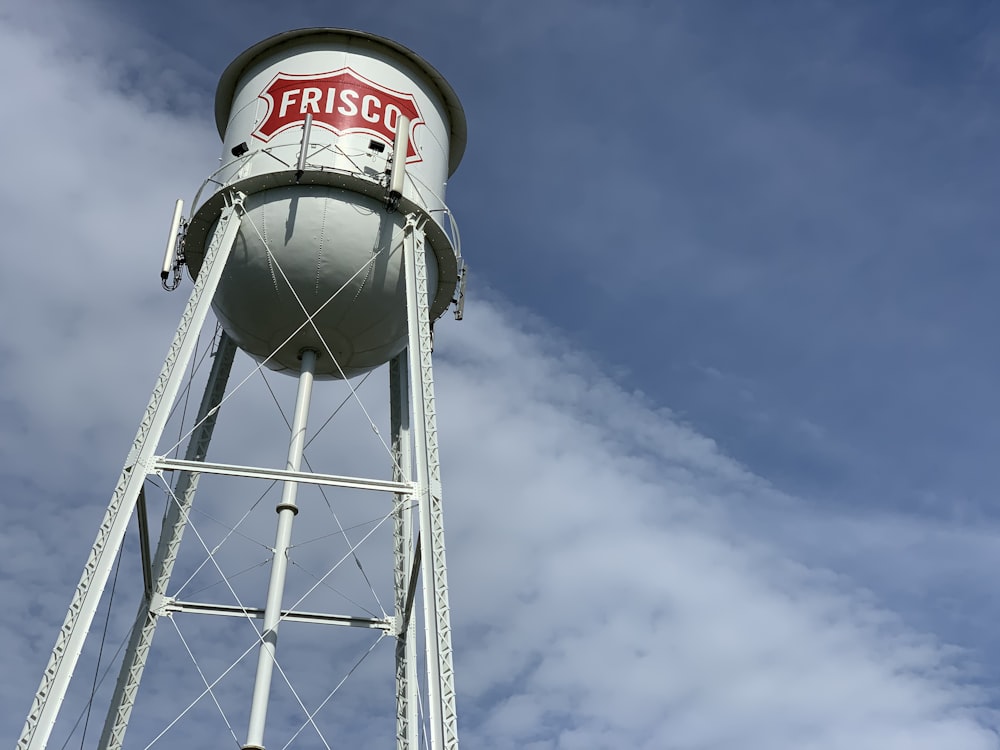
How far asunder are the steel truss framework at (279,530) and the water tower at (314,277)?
0.08 feet

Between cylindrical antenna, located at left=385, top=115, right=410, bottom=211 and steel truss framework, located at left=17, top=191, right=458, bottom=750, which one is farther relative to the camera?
A: cylindrical antenna, located at left=385, top=115, right=410, bottom=211

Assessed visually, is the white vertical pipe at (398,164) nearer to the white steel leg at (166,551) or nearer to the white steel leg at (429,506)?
the white steel leg at (429,506)

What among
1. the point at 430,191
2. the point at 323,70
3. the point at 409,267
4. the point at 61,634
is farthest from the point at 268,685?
the point at 323,70

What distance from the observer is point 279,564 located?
13.7m

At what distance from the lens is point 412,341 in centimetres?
1414

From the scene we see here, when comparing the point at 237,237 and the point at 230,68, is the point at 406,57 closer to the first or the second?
the point at 230,68

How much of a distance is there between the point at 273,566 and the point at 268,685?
1.44m

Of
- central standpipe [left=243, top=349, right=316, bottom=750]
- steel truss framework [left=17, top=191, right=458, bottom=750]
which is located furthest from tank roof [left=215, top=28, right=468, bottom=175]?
central standpipe [left=243, top=349, right=316, bottom=750]

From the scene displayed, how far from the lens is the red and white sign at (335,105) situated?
15.0 metres

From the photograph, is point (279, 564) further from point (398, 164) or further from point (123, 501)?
point (398, 164)

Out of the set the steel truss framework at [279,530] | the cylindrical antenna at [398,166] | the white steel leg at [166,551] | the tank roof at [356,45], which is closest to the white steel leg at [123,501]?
the steel truss framework at [279,530]

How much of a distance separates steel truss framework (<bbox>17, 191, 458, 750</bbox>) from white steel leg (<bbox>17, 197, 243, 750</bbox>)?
0.01m

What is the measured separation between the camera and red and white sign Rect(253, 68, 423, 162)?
15023 millimetres

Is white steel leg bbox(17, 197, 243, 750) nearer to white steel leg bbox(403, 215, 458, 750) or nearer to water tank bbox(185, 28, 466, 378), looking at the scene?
water tank bbox(185, 28, 466, 378)
